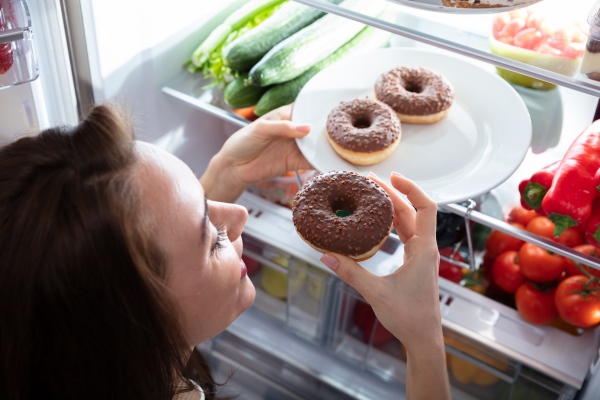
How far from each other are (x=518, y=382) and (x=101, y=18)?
4.06 feet

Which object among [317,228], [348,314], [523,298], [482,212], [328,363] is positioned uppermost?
[317,228]

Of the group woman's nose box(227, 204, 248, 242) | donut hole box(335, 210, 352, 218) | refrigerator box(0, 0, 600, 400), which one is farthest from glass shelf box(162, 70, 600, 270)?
woman's nose box(227, 204, 248, 242)

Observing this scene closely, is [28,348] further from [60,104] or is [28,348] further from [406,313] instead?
[60,104]

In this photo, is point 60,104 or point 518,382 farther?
point 518,382

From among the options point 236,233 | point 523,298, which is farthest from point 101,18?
point 523,298

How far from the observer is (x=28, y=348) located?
2.55 ft

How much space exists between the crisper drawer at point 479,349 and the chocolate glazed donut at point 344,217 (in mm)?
485

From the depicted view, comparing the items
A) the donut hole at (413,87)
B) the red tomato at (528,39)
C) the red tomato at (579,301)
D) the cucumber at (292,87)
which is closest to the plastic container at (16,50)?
the cucumber at (292,87)

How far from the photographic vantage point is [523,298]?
146 centimetres

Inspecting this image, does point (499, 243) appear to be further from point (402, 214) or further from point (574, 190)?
point (402, 214)

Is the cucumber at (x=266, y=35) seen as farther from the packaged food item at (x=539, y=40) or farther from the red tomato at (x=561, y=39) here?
the red tomato at (x=561, y=39)

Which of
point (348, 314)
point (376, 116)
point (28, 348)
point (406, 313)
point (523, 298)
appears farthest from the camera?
point (348, 314)

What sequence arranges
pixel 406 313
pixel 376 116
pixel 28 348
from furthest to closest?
pixel 376 116, pixel 406 313, pixel 28 348

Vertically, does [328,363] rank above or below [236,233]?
below
